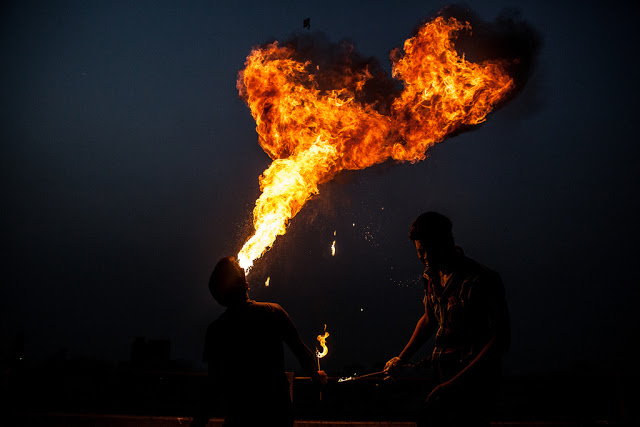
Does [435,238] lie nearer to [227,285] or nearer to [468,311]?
[468,311]

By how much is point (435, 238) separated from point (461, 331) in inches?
27.7

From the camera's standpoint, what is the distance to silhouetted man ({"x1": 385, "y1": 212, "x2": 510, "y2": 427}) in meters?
2.27

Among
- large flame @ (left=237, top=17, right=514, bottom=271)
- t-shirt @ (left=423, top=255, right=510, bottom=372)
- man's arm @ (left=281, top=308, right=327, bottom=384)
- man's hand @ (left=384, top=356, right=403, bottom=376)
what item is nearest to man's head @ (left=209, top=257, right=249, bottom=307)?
man's arm @ (left=281, top=308, right=327, bottom=384)

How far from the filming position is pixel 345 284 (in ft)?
431

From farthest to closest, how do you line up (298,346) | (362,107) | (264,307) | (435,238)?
1. (362,107)
2. (298,346)
3. (264,307)
4. (435,238)

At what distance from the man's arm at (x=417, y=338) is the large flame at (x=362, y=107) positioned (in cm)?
345

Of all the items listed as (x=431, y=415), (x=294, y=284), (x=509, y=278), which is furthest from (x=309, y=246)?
(x=509, y=278)

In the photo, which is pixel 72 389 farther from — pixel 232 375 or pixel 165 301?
pixel 165 301

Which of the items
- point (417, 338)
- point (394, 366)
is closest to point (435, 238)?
point (417, 338)

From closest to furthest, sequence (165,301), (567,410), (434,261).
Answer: (434,261)
(567,410)
(165,301)

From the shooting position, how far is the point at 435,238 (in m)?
2.70

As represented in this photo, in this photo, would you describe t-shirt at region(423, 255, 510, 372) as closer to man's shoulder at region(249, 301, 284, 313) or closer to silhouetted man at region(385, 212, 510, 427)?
silhouetted man at region(385, 212, 510, 427)

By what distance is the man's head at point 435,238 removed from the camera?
106 inches

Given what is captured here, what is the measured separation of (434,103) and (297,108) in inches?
108
